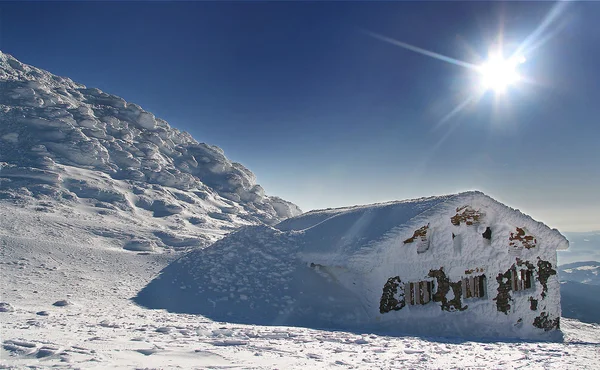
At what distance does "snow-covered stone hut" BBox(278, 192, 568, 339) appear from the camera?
16172 millimetres

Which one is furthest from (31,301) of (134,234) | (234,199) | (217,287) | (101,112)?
(101,112)

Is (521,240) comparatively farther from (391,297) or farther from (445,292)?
(391,297)

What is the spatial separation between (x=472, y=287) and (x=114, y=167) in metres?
48.2

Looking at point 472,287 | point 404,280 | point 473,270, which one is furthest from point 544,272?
point 404,280

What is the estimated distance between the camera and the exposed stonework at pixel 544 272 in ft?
55.7

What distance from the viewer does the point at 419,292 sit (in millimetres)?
16578

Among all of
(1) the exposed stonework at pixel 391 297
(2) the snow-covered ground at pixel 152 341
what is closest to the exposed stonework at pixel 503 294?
(2) the snow-covered ground at pixel 152 341

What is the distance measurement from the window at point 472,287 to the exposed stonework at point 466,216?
8.23 ft

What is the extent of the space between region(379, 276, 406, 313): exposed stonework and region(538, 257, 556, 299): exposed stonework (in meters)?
6.55

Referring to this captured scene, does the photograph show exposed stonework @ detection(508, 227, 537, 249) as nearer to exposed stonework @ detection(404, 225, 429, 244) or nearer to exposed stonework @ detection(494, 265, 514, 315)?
exposed stonework @ detection(494, 265, 514, 315)

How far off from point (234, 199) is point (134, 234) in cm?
3325

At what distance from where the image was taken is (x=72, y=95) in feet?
222

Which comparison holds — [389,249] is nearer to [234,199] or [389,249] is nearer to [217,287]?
[217,287]

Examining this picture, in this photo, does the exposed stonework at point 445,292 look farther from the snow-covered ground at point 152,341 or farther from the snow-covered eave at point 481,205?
the snow-covered ground at point 152,341
